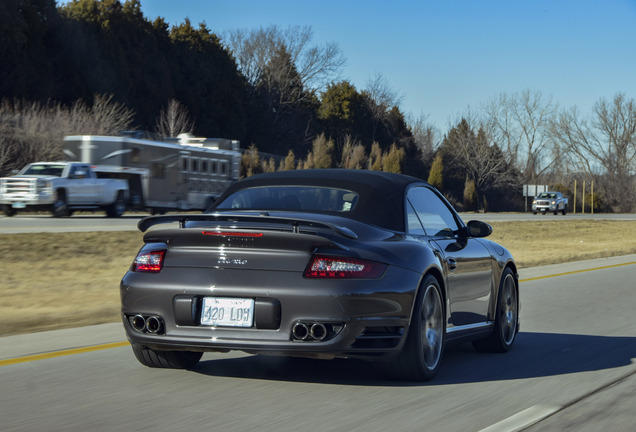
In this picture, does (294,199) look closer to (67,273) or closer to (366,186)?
(366,186)

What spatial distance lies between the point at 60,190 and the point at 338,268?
1079 inches

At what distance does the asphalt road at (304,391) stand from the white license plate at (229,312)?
0.48 meters

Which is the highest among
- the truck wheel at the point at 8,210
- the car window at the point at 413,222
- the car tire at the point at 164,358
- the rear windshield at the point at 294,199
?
the rear windshield at the point at 294,199

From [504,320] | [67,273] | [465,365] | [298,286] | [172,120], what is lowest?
[465,365]

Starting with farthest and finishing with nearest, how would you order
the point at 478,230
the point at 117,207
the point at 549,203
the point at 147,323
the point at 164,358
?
the point at 549,203
the point at 117,207
the point at 478,230
the point at 164,358
the point at 147,323

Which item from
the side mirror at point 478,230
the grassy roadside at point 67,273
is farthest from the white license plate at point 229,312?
the grassy roadside at point 67,273

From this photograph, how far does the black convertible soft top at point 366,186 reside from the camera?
23.1 ft

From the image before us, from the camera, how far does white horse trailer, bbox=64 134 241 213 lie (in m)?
36.8

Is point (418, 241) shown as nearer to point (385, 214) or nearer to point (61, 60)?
point (385, 214)

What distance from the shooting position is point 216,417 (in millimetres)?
5648

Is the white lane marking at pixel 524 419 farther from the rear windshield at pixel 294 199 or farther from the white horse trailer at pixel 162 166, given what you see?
the white horse trailer at pixel 162 166

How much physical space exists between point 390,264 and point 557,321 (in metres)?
5.37

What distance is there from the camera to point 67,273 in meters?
16.6

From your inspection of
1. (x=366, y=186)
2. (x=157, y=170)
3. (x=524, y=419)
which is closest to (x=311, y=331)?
(x=524, y=419)
